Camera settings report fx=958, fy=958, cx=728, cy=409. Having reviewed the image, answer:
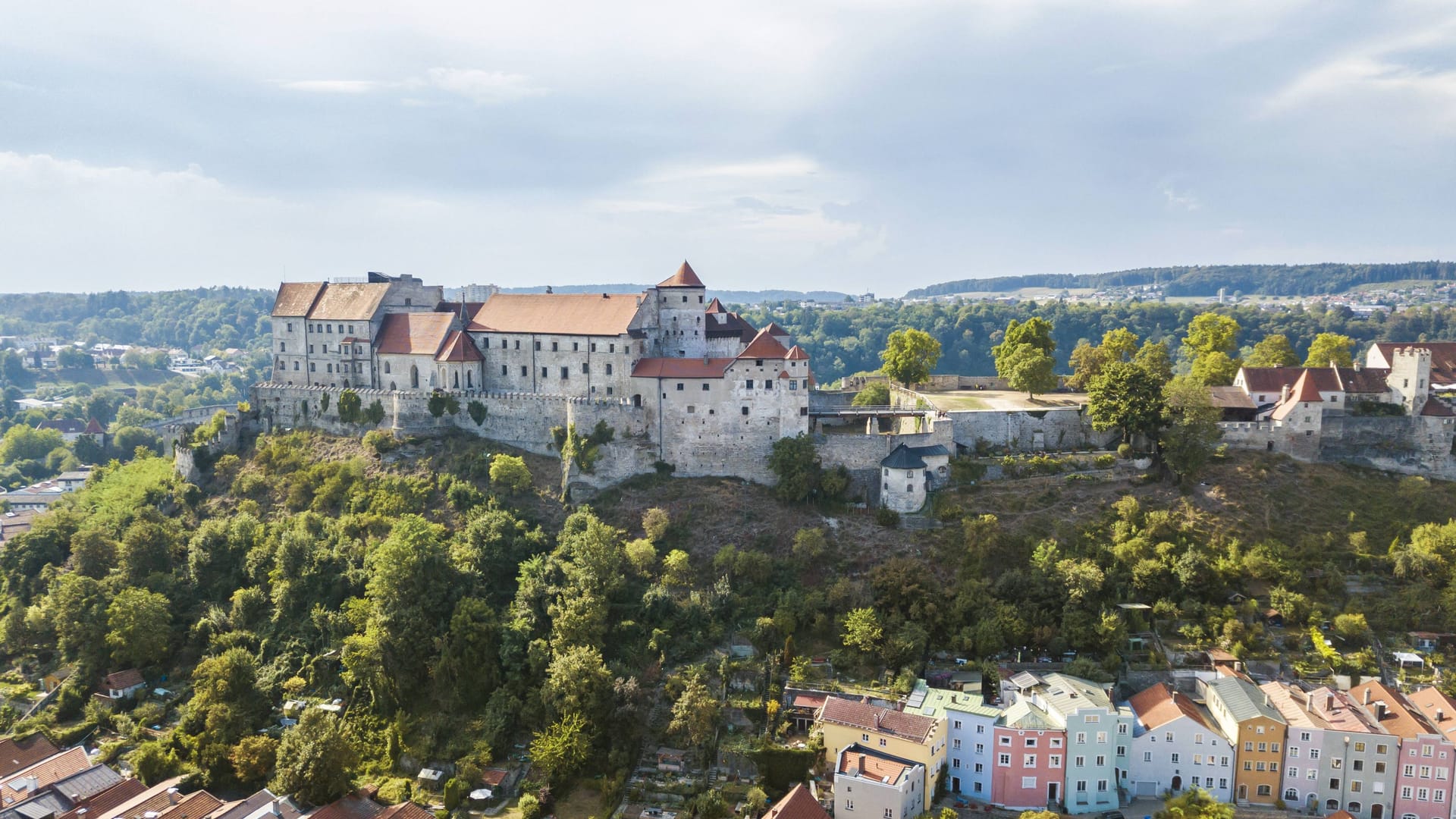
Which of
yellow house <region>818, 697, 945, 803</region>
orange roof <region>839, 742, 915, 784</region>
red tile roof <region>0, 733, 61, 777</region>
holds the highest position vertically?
yellow house <region>818, 697, 945, 803</region>

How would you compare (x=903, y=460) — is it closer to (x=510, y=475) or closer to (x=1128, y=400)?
(x=1128, y=400)

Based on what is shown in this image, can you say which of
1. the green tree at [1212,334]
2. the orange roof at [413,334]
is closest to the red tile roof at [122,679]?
the orange roof at [413,334]

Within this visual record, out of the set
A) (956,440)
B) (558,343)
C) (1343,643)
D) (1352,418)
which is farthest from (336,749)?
(1352,418)

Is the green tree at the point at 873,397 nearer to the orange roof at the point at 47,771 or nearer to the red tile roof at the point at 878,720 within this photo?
the red tile roof at the point at 878,720

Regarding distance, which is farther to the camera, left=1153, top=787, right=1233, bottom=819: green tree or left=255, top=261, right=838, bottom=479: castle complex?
left=255, top=261, right=838, bottom=479: castle complex

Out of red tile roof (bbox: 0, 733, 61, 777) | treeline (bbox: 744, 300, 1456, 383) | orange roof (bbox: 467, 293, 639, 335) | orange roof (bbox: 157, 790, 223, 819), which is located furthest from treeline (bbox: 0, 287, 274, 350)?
orange roof (bbox: 157, 790, 223, 819)

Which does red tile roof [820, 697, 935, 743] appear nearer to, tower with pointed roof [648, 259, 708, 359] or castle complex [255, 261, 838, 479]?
castle complex [255, 261, 838, 479]
